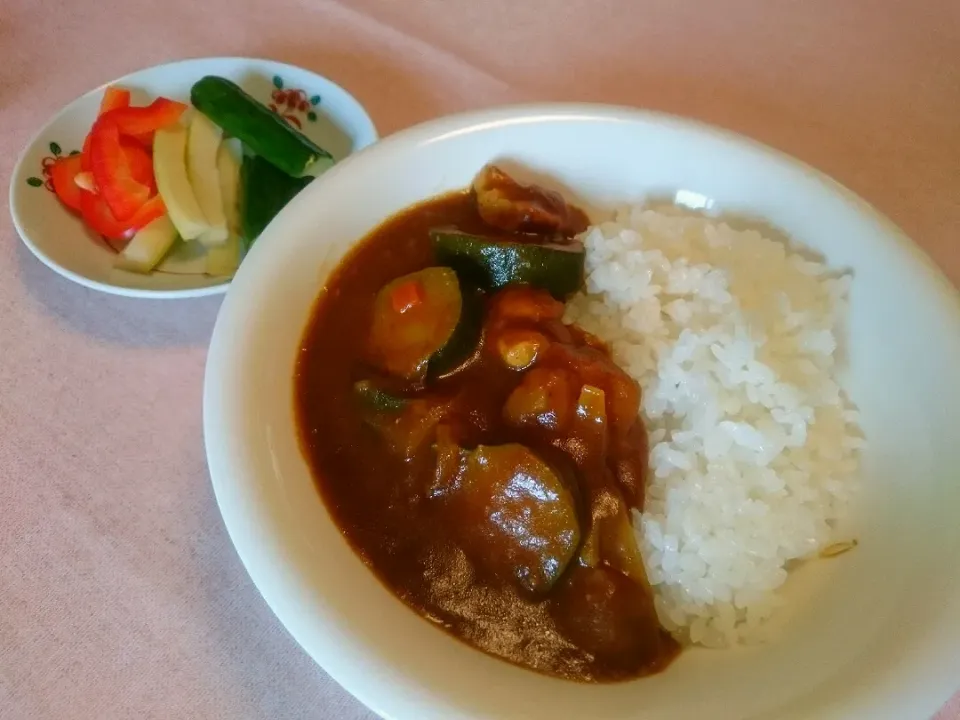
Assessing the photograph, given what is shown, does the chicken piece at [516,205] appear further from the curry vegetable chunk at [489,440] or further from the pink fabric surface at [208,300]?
the pink fabric surface at [208,300]

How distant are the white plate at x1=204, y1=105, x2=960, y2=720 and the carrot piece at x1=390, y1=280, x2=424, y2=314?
0.59 ft

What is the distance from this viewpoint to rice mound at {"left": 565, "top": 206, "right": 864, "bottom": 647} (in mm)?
1716

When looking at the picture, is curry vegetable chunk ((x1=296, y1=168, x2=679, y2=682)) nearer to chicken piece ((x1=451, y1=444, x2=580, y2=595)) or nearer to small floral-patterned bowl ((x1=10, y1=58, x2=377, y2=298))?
chicken piece ((x1=451, y1=444, x2=580, y2=595))

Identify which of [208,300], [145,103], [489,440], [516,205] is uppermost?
[516,205]

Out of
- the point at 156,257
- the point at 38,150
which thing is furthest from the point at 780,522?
the point at 38,150

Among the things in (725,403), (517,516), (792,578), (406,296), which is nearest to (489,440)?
(517,516)

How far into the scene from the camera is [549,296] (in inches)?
76.5

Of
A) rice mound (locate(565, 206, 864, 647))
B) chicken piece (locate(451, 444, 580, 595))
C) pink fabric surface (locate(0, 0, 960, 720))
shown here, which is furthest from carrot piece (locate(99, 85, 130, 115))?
chicken piece (locate(451, 444, 580, 595))

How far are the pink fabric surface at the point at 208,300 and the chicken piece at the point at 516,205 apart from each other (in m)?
0.77

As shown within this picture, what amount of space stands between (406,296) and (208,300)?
0.66 metres

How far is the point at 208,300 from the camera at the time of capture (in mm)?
Result: 2180

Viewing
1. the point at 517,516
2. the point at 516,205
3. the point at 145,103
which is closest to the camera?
the point at 517,516

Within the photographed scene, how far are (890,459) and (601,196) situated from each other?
3.29 ft

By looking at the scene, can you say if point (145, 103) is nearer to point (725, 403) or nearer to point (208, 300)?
point (208, 300)
